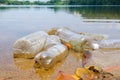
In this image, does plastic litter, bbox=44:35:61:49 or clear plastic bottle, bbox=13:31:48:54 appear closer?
clear plastic bottle, bbox=13:31:48:54

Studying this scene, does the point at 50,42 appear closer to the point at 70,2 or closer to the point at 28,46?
the point at 28,46

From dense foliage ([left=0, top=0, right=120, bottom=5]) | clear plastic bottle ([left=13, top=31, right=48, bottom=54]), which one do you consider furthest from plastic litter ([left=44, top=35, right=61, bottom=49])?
dense foliage ([left=0, top=0, right=120, bottom=5])

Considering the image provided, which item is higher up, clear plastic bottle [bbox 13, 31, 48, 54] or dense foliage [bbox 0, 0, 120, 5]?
clear plastic bottle [bbox 13, 31, 48, 54]

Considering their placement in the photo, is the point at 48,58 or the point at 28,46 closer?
the point at 48,58

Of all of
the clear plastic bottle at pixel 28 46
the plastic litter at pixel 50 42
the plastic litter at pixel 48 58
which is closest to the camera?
the plastic litter at pixel 48 58

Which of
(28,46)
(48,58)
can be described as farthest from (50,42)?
(48,58)

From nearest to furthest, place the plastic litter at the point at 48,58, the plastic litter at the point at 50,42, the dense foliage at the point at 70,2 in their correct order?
the plastic litter at the point at 48,58 < the plastic litter at the point at 50,42 < the dense foliage at the point at 70,2

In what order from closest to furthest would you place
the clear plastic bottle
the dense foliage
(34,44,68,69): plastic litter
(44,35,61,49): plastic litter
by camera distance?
1. (34,44,68,69): plastic litter
2. the clear plastic bottle
3. (44,35,61,49): plastic litter
4. the dense foliage

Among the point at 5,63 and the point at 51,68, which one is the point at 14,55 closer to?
the point at 5,63

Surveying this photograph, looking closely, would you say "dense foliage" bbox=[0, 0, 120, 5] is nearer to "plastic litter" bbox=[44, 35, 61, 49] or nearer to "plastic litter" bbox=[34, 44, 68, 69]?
"plastic litter" bbox=[44, 35, 61, 49]

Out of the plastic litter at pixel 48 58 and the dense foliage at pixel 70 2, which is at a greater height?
the plastic litter at pixel 48 58

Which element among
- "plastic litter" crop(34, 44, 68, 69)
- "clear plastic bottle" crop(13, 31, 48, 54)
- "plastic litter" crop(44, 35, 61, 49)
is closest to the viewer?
"plastic litter" crop(34, 44, 68, 69)

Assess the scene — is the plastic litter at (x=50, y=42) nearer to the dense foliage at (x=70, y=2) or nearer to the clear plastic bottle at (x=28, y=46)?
the clear plastic bottle at (x=28, y=46)

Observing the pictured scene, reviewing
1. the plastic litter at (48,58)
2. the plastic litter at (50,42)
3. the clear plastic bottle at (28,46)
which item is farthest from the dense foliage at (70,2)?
the plastic litter at (48,58)
